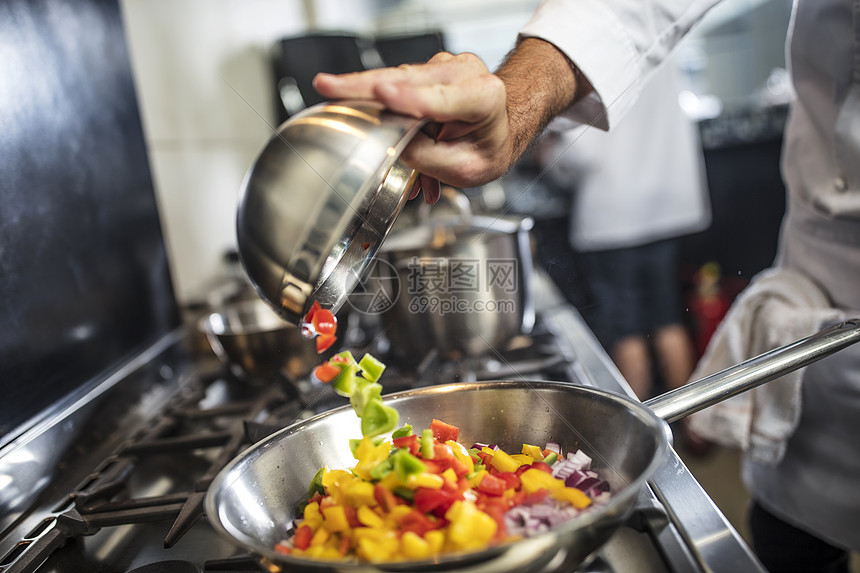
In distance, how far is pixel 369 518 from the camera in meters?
0.41

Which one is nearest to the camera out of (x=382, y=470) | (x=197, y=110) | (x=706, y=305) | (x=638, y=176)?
(x=382, y=470)

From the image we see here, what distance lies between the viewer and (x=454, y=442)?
0.51 m

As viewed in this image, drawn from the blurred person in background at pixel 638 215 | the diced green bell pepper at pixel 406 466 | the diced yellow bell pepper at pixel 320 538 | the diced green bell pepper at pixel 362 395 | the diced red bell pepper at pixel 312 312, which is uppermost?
the diced red bell pepper at pixel 312 312

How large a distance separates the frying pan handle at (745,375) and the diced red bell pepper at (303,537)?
0.25 metres

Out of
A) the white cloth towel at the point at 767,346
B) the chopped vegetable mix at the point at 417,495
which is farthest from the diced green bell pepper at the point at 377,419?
the white cloth towel at the point at 767,346

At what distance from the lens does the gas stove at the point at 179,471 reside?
0.46 m

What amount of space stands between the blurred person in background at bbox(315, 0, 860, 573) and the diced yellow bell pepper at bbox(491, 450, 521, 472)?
0.22 meters

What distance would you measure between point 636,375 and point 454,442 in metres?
1.54

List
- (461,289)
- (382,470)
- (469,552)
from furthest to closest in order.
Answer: (461,289), (382,470), (469,552)

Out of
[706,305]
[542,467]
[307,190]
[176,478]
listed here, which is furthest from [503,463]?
[706,305]

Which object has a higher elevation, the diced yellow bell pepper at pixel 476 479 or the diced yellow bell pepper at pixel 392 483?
the diced yellow bell pepper at pixel 392 483

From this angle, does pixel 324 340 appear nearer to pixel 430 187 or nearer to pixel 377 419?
pixel 377 419

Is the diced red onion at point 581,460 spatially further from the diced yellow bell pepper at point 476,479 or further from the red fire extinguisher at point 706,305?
the red fire extinguisher at point 706,305

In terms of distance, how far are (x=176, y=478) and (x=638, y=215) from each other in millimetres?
1530
